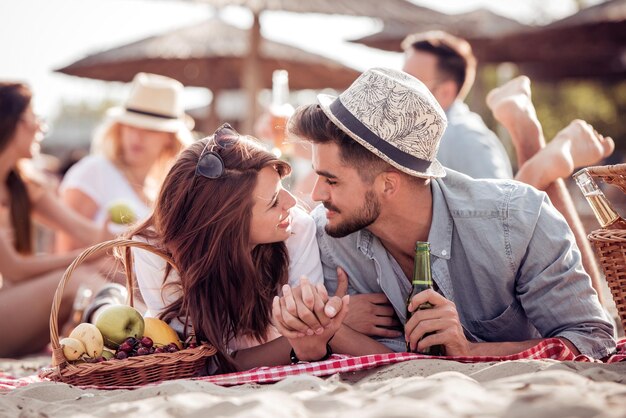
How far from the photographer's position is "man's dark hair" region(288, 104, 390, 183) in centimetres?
328

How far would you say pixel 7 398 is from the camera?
267 centimetres

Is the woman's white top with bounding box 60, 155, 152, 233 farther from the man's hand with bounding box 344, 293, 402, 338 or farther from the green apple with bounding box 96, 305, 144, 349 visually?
the man's hand with bounding box 344, 293, 402, 338

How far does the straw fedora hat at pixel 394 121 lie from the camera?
10.4ft

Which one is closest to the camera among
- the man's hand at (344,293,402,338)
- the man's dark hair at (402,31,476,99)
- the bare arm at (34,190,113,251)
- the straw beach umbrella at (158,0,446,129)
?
the man's hand at (344,293,402,338)

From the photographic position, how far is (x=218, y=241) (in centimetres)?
330

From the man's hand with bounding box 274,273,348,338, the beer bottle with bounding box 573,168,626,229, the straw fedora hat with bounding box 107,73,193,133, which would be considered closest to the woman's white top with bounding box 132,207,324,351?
the man's hand with bounding box 274,273,348,338

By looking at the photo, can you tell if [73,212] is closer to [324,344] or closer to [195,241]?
[195,241]

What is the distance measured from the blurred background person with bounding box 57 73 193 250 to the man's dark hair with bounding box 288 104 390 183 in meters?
3.17

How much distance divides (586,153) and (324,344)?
214 cm

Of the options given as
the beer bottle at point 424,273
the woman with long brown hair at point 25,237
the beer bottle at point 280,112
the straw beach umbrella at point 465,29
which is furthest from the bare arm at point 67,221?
the straw beach umbrella at point 465,29

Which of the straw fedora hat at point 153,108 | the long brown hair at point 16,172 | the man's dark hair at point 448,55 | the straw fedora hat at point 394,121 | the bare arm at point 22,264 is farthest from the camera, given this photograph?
the straw fedora hat at point 153,108

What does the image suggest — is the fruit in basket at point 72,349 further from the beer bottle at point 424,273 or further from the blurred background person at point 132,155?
the blurred background person at point 132,155

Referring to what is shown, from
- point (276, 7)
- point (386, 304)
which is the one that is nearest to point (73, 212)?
point (276, 7)

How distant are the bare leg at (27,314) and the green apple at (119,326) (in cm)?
221
